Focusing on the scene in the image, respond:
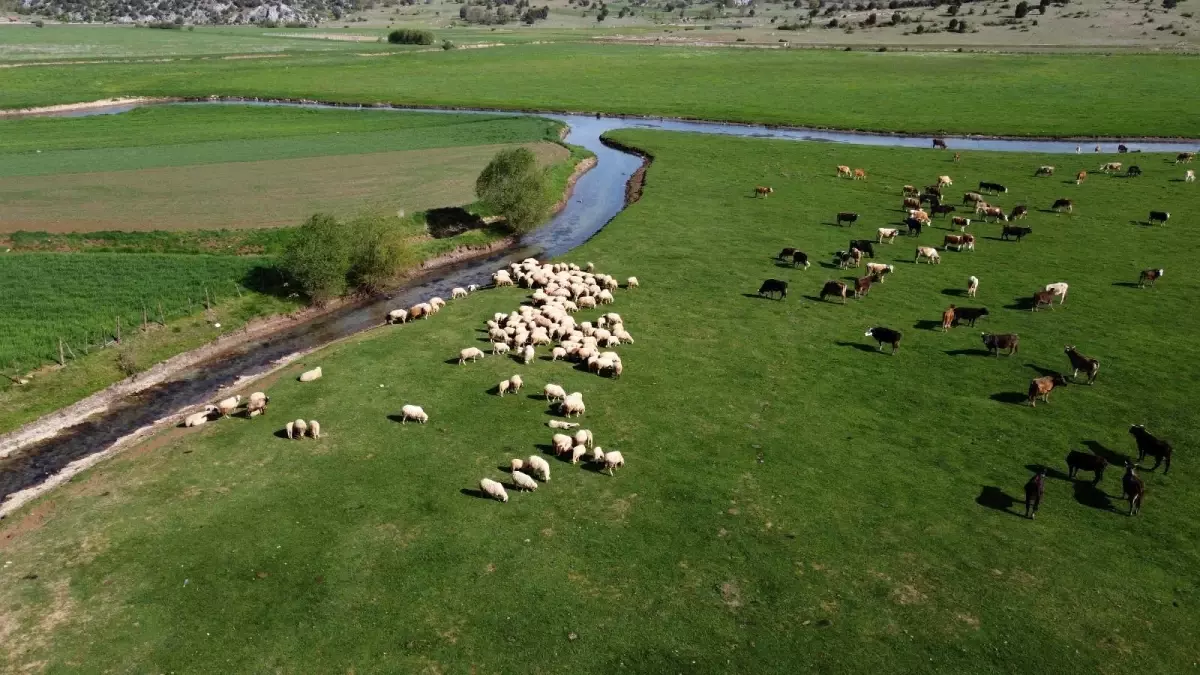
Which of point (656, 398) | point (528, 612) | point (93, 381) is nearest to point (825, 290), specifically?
point (656, 398)

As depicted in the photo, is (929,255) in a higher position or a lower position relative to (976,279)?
higher

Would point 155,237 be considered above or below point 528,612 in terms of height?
above

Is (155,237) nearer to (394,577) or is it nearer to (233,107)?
(394,577)

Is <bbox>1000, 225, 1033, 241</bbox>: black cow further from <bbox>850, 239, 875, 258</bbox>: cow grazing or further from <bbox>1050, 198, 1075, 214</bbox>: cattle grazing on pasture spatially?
<bbox>850, 239, 875, 258</bbox>: cow grazing

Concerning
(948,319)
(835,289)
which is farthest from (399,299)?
(948,319)

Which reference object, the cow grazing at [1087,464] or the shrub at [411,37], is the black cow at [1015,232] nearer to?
the cow grazing at [1087,464]

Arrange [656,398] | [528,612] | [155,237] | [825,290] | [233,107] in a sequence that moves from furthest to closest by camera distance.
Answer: [233,107] → [155,237] → [825,290] → [656,398] → [528,612]

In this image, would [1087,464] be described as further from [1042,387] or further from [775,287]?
[775,287]
